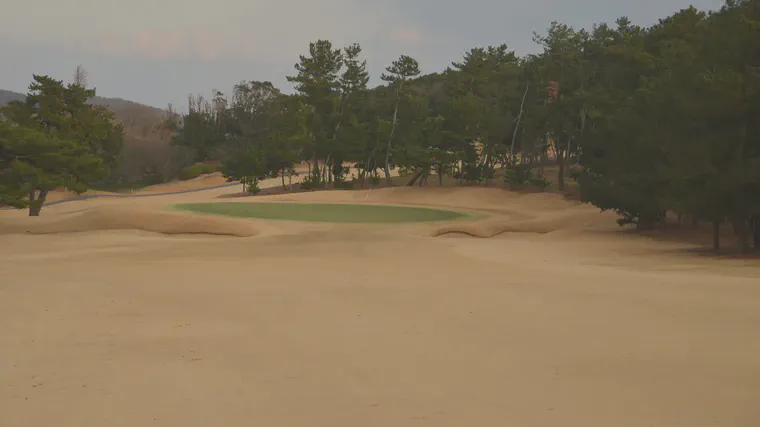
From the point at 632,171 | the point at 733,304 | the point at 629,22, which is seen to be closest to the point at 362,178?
the point at 629,22

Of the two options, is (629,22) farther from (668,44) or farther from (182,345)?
(182,345)

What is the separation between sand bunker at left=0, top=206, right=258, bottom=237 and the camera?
2530 centimetres

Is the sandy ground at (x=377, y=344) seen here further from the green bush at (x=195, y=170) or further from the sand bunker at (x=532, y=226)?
the green bush at (x=195, y=170)

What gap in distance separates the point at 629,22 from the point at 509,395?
2708 inches

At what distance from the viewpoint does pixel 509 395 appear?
16.1 feet

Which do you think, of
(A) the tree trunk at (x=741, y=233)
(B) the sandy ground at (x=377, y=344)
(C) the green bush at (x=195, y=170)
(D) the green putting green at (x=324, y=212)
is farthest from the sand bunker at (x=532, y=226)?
(C) the green bush at (x=195, y=170)

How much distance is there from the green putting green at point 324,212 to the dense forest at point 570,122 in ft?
30.2

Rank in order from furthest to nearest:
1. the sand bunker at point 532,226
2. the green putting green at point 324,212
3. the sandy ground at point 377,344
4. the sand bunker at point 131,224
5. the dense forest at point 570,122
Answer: the green putting green at point 324,212 → the sand bunker at point 532,226 → the sand bunker at point 131,224 → the dense forest at point 570,122 → the sandy ground at point 377,344

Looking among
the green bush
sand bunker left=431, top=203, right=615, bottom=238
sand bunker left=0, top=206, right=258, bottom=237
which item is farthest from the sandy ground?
the green bush

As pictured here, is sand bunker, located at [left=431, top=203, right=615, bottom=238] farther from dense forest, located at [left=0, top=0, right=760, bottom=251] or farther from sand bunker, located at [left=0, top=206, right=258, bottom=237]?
sand bunker, located at [left=0, top=206, right=258, bottom=237]

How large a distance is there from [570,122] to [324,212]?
2528cm

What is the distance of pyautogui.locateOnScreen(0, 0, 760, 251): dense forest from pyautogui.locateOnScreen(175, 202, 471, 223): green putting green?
9217 mm

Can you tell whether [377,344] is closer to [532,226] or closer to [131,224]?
[131,224]

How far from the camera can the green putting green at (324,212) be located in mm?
33656
